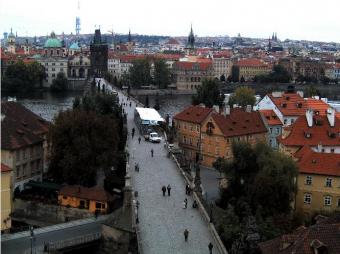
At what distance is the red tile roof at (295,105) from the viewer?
4884 cm

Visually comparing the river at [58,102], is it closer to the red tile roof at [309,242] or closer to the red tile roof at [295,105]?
the red tile roof at [295,105]

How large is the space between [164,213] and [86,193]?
5961 mm

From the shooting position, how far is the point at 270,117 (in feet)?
159

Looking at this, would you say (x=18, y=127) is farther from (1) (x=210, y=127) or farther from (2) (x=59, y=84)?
(2) (x=59, y=84)

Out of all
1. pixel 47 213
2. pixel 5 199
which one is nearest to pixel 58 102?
pixel 47 213

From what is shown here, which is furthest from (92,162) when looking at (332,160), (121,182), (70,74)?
(70,74)

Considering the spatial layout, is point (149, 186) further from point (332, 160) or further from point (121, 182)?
point (332, 160)

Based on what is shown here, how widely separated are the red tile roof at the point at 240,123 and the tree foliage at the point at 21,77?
69412 mm

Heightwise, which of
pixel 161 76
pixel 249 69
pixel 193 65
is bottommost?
pixel 161 76

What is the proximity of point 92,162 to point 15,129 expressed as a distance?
5.35m

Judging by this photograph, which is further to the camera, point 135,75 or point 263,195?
point 135,75

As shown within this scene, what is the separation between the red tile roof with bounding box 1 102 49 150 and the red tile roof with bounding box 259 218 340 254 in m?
17.6

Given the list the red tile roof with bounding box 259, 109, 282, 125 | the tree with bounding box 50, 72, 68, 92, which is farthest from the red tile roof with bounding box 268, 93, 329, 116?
the tree with bounding box 50, 72, 68, 92

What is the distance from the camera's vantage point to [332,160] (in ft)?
106
